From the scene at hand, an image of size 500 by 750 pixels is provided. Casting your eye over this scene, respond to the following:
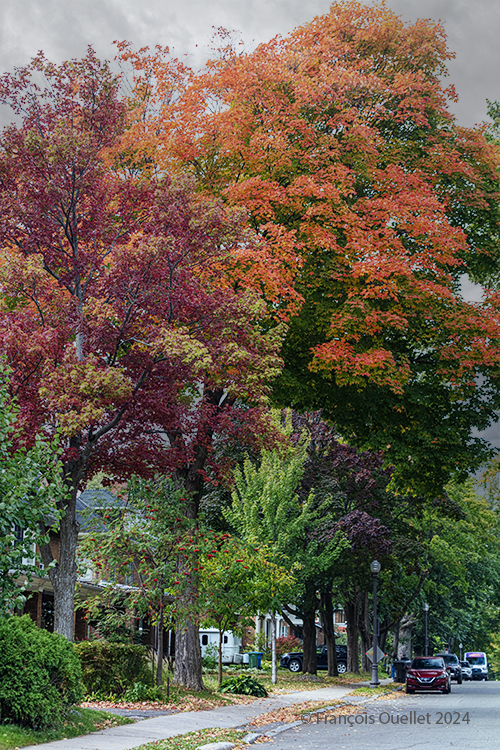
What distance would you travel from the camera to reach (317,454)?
34.5 m

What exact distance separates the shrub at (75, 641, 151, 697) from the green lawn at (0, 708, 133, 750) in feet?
11.6

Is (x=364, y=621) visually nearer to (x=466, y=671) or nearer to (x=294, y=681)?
(x=294, y=681)

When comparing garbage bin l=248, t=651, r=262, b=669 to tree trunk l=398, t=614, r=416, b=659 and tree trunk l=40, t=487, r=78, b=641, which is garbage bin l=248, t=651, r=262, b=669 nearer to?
tree trunk l=398, t=614, r=416, b=659

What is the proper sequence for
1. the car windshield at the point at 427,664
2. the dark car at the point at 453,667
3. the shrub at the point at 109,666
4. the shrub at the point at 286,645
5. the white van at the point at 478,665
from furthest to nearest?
the white van at the point at 478,665, the shrub at the point at 286,645, the dark car at the point at 453,667, the car windshield at the point at 427,664, the shrub at the point at 109,666

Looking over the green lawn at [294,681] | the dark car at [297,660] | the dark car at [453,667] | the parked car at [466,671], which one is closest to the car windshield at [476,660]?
the parked car at [466,671]

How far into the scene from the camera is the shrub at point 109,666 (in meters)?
17.5

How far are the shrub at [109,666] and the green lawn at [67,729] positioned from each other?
139 inches

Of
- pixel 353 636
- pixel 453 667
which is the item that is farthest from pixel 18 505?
pixel 453 667

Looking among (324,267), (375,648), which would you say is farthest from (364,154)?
(375,648)

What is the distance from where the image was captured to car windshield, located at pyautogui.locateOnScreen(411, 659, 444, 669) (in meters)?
30.1

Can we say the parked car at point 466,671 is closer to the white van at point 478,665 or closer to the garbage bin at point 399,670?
the white van at point 478,665

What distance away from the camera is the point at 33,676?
1093 cm


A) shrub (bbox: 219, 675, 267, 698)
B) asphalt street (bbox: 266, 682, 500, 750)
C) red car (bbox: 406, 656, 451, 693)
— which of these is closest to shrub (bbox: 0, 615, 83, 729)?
asphalt street (bbox: 266, 682, 500, 750)

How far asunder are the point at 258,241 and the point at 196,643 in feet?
34.1
